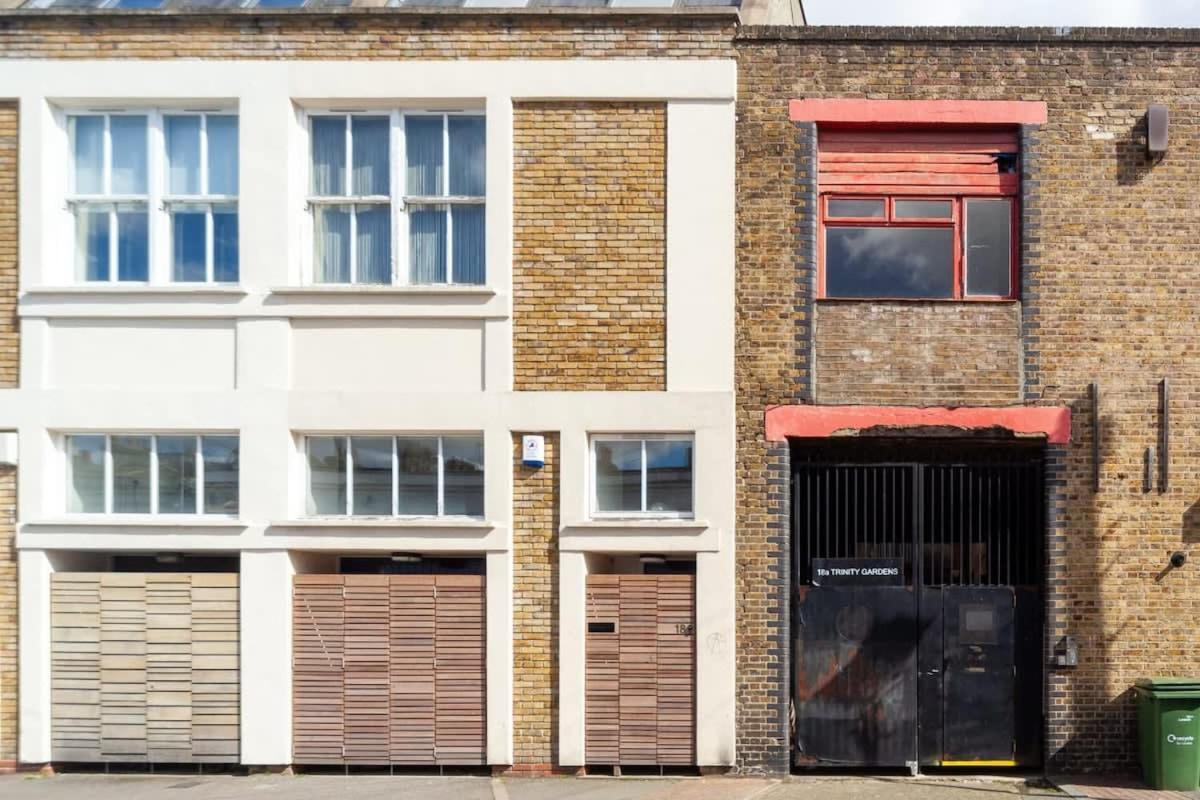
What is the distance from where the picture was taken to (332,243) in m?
10.9

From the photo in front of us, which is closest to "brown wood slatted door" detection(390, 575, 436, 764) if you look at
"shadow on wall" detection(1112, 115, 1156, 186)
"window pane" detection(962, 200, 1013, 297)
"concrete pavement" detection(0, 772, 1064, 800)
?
"concrete pavement" detection(0, 772, 1064, 800)

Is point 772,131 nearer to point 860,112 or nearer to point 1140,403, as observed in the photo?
point 860,112

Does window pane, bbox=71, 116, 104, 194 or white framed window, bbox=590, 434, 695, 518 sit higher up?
window pane, bbox=71, 116, 104, 194

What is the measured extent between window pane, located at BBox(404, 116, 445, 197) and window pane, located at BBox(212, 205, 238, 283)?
6.20 feet

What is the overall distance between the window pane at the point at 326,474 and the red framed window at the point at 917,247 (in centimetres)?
540

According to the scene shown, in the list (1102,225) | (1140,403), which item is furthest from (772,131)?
(1140,403)

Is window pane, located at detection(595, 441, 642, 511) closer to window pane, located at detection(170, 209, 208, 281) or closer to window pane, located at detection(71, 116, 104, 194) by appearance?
window pane, located at detection(170, 209, 208, 281)

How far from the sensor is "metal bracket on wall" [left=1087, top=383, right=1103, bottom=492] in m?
10.4

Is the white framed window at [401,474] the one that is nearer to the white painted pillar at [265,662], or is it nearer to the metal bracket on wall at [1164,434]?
the white painted pillar at [265,662]

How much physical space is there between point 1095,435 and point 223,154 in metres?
9.58

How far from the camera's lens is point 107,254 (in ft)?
36.0

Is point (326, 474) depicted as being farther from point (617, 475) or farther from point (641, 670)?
point (641, 670)

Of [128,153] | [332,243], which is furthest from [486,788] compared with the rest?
[128,153]

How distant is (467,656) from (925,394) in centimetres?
542
